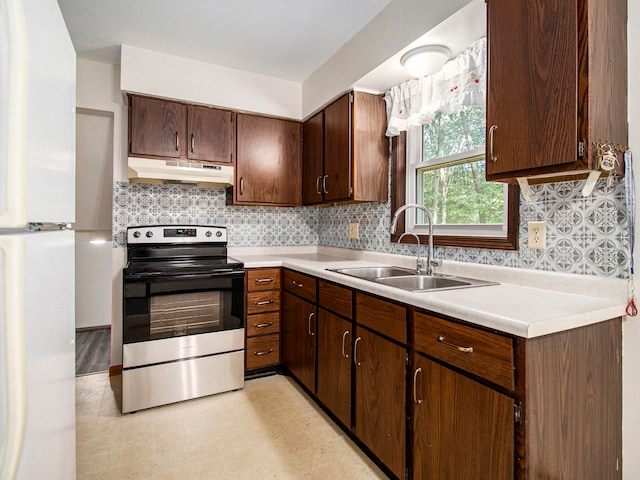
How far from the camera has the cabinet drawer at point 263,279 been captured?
2.58 metres

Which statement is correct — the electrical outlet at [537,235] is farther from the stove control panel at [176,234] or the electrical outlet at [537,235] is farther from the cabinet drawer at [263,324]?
the stove control panel at [176,234]

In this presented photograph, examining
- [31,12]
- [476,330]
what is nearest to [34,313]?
[31,12]

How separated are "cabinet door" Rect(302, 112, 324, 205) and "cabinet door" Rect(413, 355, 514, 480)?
6.02 feet

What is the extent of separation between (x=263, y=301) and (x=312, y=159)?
1276mm

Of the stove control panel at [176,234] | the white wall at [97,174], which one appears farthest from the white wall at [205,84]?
the stove control panel at [176,234]

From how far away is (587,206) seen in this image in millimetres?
1345

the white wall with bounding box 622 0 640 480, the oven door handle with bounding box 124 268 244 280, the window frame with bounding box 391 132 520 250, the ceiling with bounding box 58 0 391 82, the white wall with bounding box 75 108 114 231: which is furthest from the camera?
the white wall with bounding box 75 108 114 231

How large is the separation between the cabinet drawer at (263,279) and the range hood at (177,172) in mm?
796

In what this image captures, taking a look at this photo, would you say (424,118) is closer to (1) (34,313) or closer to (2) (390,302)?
(2) (390,302)

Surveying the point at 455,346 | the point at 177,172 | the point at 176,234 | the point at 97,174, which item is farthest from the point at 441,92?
the point at 97,174

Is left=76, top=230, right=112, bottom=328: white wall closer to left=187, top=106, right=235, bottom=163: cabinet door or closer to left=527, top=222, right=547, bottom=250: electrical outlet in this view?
left=187, top=106, right=235, bottom=163: cabinet door

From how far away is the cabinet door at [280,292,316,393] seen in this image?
2.26 m

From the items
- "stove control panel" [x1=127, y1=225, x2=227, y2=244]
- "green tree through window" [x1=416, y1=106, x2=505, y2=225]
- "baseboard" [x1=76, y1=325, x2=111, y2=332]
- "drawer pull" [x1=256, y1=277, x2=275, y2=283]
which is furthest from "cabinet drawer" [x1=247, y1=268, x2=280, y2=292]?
"baseboard" [x1=76, y1=325, x2=111, y2=332]

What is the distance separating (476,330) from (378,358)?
60 centimetres
